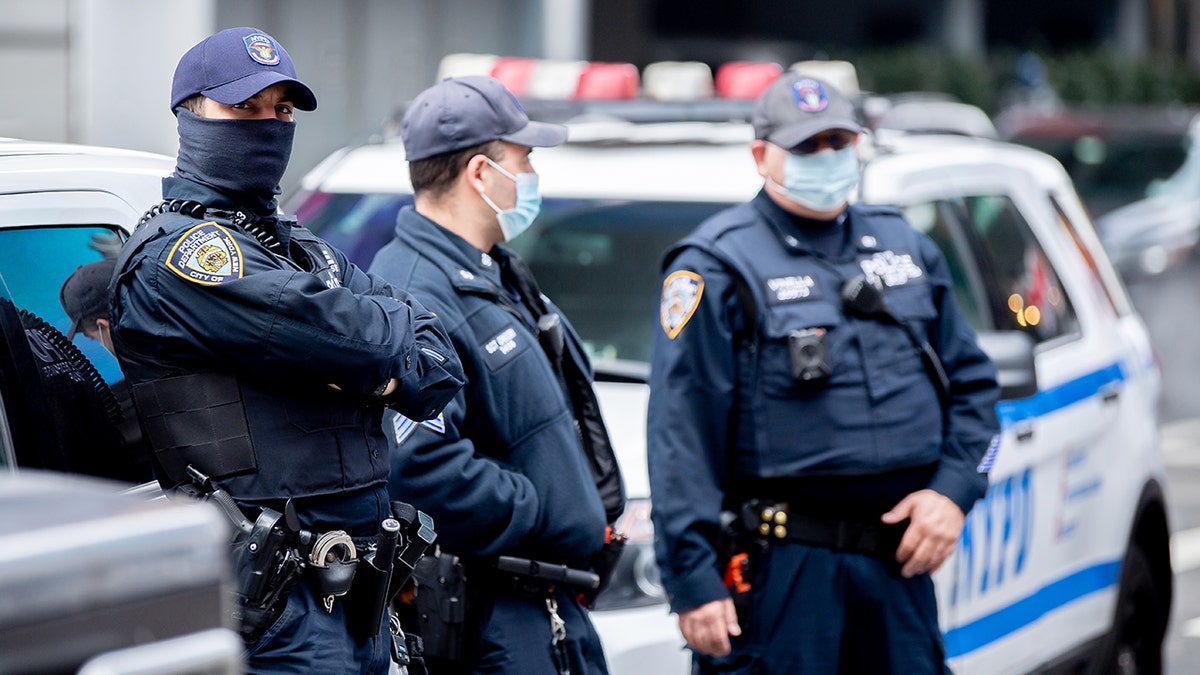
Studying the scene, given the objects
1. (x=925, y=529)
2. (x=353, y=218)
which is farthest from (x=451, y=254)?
(x=353, y=218)

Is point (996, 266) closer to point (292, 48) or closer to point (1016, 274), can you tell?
point (1016, 274)

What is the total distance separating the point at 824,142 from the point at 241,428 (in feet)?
5.69

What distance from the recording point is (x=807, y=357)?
3463 millimetres

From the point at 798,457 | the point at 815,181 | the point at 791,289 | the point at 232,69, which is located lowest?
the point at 798,457

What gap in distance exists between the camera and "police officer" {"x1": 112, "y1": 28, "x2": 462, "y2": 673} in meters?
2.43

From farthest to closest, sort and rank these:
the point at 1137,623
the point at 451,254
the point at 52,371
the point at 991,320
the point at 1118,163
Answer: the point at 1118,163
the point at 1137,623
the point at 991,320
the point at 451,254
the point at 52,371

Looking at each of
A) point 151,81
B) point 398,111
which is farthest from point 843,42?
point 398,111

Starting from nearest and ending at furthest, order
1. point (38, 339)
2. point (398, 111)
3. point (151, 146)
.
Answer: point (38, 339), point (398, 111), point (151, 146)

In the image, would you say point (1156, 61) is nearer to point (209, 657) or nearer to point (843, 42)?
point (843, 42)

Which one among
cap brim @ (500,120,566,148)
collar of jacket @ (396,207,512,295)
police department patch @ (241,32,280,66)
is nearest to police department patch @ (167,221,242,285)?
police department patch @ (241,32,280,66)

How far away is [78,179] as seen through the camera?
2574mm

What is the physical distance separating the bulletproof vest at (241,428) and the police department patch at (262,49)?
256 mm

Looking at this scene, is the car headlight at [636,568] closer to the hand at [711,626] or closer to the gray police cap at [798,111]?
the hand at [711,626]

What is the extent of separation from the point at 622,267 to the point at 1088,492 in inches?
61.7
